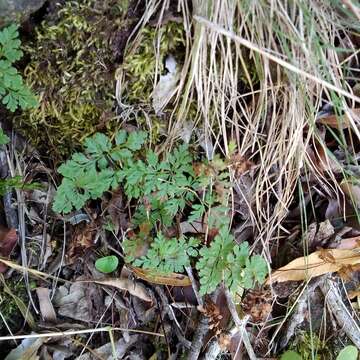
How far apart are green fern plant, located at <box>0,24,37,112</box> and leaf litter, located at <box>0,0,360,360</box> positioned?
96mm

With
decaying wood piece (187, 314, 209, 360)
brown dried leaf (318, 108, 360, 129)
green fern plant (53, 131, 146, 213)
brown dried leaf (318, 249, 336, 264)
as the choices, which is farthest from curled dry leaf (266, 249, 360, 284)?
green fern plant (53, 131, 146, 213)

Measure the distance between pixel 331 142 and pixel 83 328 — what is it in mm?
979

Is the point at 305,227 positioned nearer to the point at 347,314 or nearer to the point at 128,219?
the point at 347,314

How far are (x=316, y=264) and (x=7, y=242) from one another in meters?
0.96

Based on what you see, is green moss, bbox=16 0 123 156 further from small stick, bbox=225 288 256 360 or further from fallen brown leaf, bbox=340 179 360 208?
fallen brown leaf, bbox=340 179 360 208

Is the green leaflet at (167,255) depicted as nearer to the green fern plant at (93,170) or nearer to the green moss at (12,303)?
the green fern plant at (93,170)

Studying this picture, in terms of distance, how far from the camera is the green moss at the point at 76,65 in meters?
1.51

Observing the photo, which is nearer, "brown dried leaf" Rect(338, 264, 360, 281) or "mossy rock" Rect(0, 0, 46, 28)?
"mossy rock" Rect(0, 0, 46, 28)

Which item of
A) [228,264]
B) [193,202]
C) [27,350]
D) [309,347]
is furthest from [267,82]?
[27,350]

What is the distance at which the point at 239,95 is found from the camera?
1.55m

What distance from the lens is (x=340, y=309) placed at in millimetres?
1739

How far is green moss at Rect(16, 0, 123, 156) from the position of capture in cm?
151

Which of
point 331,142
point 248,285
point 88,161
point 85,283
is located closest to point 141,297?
point 85,283

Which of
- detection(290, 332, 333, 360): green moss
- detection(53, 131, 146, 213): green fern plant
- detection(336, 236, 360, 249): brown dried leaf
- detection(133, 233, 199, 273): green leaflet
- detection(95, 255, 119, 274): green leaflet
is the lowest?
detection(290, 332, 333, 360): green moss
